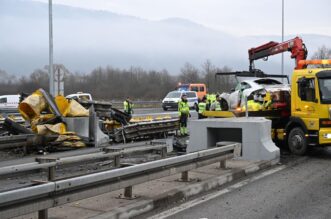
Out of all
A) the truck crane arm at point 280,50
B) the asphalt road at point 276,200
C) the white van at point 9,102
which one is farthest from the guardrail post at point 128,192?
the white van at point 9,102

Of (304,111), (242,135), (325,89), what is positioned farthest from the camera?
(304,111)

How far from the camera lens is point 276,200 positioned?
7.27 metres

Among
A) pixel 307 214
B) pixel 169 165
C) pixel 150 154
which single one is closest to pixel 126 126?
pixel 150 154

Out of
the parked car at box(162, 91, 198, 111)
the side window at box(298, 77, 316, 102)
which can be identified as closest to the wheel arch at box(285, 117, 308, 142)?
the side window at box(298, 77, 316, 102)

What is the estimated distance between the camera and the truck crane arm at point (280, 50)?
15.7 m

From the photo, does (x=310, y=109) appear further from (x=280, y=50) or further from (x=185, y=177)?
(x=185, y=177)

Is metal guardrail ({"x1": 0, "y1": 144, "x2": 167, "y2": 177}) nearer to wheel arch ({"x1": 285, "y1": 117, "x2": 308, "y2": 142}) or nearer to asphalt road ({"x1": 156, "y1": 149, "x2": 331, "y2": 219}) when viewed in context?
asphalt road ({"x1": 156, "y1": 149, "x2": 331, "y2": 219})

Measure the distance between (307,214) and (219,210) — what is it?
1.23 meters

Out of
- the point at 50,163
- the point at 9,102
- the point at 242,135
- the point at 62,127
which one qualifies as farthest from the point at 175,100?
the point at 50,163

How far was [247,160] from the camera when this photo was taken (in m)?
10.7

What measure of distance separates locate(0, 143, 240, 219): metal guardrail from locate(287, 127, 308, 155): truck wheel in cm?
559

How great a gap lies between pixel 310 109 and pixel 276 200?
588 centimetres

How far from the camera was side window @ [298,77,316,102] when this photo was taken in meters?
12.5

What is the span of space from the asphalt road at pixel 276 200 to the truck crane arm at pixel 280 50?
229 inches
